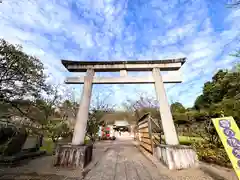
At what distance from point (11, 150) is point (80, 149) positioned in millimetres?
3080

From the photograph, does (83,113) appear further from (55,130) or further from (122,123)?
(122,123)

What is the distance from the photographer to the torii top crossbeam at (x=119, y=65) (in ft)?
15.4

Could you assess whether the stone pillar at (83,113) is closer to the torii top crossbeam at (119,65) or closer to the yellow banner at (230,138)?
the torii top crossbeam at (119,65)

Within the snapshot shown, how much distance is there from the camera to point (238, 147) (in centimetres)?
190

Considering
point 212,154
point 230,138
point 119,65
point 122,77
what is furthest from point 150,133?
point 230,138

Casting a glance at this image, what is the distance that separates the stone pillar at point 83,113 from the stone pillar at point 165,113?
260 centimetres

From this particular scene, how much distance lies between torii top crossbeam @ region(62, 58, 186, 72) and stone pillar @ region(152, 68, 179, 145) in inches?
12.5

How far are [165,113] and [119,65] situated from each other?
259 centimetres

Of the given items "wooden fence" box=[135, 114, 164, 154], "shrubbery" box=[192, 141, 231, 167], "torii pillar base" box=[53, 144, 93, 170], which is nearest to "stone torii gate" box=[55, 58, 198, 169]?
"torii pillar base" box=[53, 144, 93, 170]

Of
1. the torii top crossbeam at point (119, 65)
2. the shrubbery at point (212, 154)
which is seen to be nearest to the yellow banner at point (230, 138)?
the shrubbery at point (212, 154)

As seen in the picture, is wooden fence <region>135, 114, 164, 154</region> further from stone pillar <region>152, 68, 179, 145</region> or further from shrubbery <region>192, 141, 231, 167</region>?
shrubbery <region>192, 141, 231, 167</region>

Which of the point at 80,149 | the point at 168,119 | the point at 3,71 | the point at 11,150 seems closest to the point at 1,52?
the point at 3,71

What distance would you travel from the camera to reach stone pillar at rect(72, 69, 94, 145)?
12.4 feet

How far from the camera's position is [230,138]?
1998 mm
